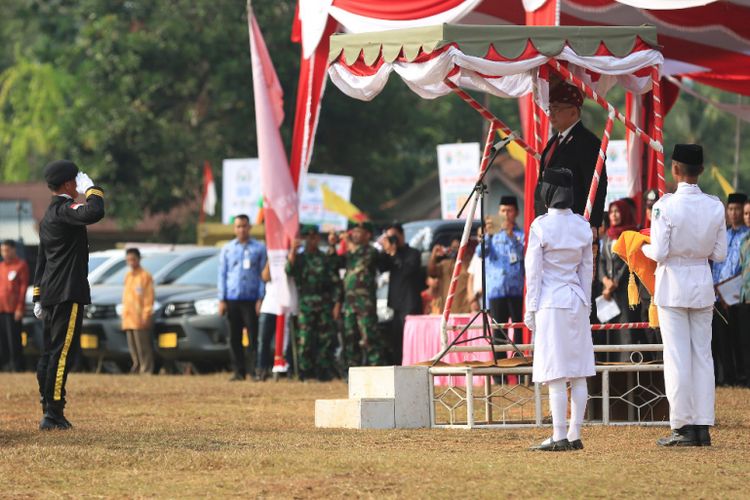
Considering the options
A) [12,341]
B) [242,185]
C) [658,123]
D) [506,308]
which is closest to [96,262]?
[12,341]

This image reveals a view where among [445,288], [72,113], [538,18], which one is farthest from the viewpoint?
[72,113]

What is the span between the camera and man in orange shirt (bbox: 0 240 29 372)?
2523 centimetres

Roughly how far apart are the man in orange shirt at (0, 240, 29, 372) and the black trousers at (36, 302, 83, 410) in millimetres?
12533

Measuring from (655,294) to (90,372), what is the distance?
15.6 meters

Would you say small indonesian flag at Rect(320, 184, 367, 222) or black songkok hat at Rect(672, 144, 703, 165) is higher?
small indonesian flag at Rect(320, 184, 367, 222)

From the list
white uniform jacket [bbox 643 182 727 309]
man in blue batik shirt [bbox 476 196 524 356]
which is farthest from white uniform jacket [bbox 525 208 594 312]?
man in blue batik shirt [bbox 476 196 524 356]

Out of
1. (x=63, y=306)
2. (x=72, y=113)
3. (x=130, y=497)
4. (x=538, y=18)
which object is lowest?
(x=130, y=497)

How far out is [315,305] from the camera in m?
20.8

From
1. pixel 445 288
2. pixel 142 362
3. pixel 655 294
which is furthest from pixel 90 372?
pixel 655 294

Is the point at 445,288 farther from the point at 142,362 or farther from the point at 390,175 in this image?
the point at 390,175

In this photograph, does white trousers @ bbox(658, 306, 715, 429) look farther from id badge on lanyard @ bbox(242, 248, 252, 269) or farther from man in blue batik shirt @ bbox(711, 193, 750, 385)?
id badge on lanyard @ bbox(242, 248, 252, 269)

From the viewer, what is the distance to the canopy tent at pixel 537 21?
57.6 feet

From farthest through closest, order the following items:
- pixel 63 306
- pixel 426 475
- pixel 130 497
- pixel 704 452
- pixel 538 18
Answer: pixel 538 18
pixel 63 306
pixel 704 452
pixel 426 475
pixel 130 497

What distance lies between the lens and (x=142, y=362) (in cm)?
2362
